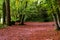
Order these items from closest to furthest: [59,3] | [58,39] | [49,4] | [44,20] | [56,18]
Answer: [58,39] < [59,3] < [49,4] < [56,18] < [44,20]

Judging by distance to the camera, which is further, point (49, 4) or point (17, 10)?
point (17, 10)

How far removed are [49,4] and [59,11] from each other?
125cm

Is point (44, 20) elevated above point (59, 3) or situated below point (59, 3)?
below

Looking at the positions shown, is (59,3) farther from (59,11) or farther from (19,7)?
(19,7)

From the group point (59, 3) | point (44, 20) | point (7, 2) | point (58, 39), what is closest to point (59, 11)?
point (59, 3)

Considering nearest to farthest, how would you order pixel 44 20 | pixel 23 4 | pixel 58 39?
1. pixel 58 39
2. pixel 23 4
3. pixel 44 20

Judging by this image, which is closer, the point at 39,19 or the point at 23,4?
the point at 23,4

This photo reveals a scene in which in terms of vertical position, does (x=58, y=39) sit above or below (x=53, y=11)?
below

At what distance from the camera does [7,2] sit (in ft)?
77.5

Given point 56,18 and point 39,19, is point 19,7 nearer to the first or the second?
point 56,18

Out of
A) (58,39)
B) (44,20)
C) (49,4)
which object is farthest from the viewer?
(44,20)

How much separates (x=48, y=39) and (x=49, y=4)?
509cm

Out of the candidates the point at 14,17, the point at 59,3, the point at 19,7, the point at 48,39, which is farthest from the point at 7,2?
the point at 48,39

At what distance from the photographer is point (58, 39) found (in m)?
10.8
